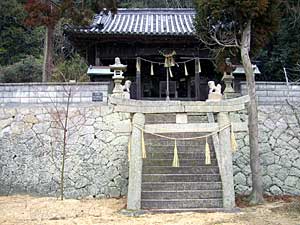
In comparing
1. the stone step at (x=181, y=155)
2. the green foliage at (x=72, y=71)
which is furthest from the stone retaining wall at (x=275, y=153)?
the green foliage at (x=72, y=71)

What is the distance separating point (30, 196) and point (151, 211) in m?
4.63

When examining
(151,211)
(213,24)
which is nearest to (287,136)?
(213,24)

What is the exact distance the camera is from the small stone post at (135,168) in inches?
380

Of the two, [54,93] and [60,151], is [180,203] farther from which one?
[54,93]

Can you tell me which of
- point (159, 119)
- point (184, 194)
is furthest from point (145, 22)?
point (184, 194)

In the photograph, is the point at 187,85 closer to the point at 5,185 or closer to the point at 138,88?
the point at 138,88

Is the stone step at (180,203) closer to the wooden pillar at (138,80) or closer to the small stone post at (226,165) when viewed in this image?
the small stone post at (226,165)

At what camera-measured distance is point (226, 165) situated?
392 inches

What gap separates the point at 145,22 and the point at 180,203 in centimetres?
1208

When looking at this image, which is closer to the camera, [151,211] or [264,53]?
[151,211]

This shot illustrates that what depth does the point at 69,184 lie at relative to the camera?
12.4 meters

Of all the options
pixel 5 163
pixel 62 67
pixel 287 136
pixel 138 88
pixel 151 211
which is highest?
pixel 62 67

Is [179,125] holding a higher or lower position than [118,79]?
lower

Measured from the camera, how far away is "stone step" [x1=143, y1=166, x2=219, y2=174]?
10.9 meters
